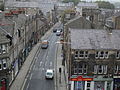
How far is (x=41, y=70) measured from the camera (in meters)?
48.0

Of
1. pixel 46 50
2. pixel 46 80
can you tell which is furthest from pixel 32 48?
pixel 46 80

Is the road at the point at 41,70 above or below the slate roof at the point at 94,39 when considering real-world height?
below

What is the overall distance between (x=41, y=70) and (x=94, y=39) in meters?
15.0

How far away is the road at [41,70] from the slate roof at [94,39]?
8.62 metres

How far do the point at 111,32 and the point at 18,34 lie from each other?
19.1 m

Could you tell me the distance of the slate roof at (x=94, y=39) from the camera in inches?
1431

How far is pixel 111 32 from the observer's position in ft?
127

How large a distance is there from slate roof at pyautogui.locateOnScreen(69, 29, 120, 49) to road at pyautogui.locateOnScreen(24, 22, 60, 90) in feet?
28.3

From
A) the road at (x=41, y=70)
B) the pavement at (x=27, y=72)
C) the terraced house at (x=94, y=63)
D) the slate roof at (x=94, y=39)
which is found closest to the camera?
the terraced house at (x=94, y=63)

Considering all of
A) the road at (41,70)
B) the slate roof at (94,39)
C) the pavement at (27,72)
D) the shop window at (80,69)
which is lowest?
the road at (41,70)

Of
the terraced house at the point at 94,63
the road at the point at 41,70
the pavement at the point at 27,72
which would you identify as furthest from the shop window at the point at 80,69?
the road at the point at 41,70

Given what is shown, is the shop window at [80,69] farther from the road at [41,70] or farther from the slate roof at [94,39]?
the road at [41,70]

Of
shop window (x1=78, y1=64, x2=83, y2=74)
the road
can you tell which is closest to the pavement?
the road

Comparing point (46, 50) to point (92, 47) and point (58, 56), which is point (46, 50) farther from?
point (92, 47)
